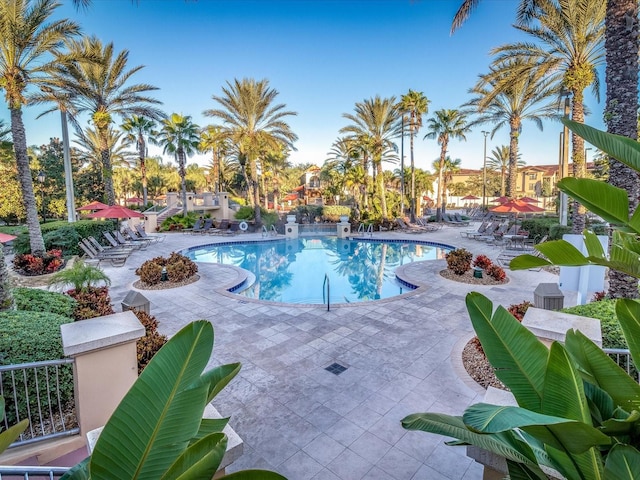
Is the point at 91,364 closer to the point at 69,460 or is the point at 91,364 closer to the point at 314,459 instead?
the point at 69,460

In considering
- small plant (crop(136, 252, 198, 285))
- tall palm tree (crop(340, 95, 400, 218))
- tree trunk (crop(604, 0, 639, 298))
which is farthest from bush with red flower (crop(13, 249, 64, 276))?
tall palm tree (crop(340, 95, 400, 218))

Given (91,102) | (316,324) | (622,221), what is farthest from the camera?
(91,102)

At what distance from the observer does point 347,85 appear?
98.8 ft

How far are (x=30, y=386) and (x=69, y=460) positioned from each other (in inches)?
39.4

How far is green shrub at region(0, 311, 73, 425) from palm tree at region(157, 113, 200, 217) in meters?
25.8

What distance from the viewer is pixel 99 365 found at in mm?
3729

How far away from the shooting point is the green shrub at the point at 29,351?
384cm

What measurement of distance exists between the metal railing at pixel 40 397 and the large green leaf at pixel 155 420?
3.07 m

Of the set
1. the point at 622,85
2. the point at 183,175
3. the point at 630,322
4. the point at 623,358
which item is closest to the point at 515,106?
the point at 622,85

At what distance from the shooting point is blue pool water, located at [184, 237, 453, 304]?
12.5m

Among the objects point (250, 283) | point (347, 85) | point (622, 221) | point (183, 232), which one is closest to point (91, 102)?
point (183, 232)

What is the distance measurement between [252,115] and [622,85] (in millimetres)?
22043

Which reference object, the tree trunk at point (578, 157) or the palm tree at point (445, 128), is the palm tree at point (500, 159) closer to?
the palm tree at point (445, 128)

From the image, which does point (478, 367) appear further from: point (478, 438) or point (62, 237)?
point (62, 237)
